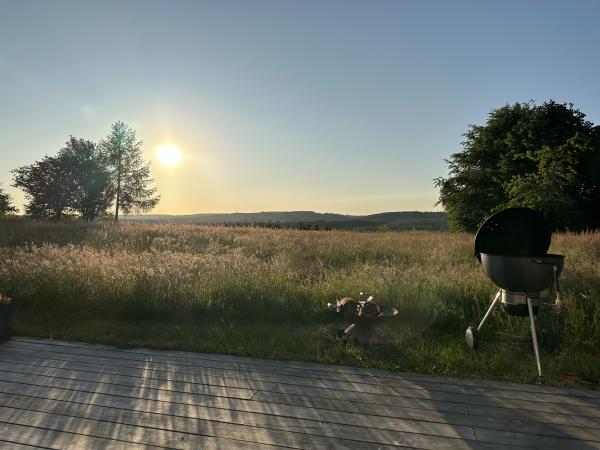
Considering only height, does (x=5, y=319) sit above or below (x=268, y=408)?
above

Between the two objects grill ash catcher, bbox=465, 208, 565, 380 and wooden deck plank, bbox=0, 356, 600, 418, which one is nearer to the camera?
wooden deck plank, bbox=0, 356, 600, 418

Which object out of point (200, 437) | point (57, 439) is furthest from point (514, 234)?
point (57, 439)

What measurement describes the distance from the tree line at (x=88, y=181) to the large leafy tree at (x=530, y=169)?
2866cm

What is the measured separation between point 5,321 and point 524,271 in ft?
18.6

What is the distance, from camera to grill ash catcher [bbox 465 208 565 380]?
3.96 m

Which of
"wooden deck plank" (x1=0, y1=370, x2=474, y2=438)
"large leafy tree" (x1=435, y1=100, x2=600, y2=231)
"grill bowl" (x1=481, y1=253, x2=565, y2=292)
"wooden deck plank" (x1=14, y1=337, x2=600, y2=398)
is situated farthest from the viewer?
"large leafy tree" (x1=435, y1=100, x2=600, y2=231)

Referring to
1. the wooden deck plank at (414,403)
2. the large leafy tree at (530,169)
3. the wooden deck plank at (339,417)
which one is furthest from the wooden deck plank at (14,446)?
the large leafy tree at (530,169)

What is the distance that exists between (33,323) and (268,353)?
135 inches

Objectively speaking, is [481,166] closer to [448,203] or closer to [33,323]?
[448,203]

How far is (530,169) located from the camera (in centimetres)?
2928

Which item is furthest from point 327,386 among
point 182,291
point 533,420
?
point 182,291

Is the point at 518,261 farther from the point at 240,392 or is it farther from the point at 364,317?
the point at 240,392

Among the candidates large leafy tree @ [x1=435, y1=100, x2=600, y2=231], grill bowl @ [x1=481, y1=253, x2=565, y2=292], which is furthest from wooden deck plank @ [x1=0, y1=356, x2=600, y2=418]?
large leafy tree @ [x1=435, y1=100, x2=600, y2=231]

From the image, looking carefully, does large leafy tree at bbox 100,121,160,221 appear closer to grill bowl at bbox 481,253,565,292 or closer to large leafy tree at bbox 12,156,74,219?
large leafy tree at bbox 12,156,74,219
